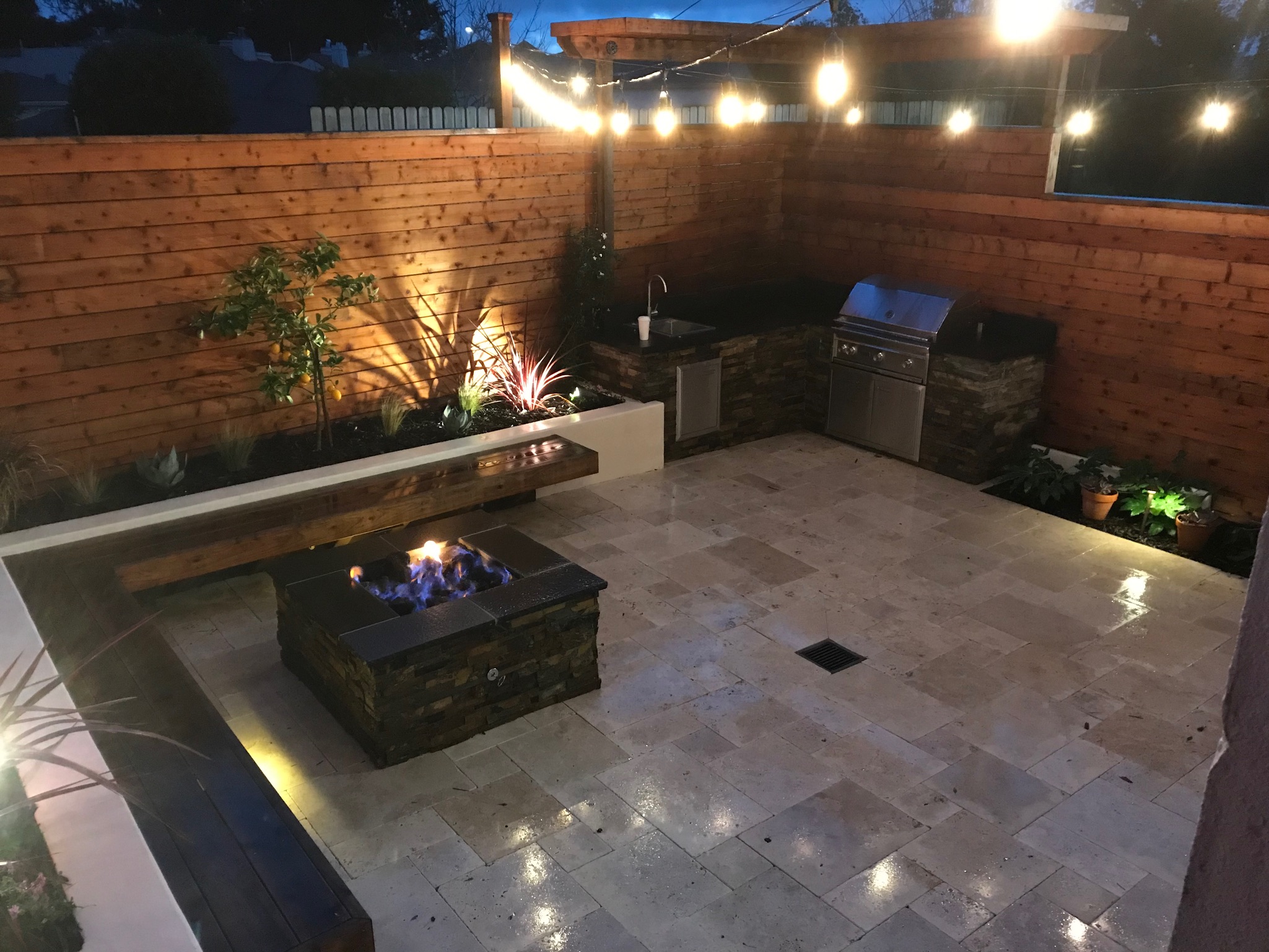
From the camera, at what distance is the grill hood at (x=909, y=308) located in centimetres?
746

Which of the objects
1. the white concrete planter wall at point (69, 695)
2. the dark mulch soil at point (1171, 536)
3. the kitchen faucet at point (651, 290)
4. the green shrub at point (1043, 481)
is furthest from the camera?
the kitchen faucet at point (651, 290)

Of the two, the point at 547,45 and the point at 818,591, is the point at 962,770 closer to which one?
the point at 818,591

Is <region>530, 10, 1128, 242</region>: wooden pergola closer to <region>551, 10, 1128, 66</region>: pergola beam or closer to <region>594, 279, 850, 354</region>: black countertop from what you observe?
<region>551, 10, 1128, 66</region>: pergola beam

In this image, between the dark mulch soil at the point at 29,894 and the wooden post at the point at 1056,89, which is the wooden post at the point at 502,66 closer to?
the wooden post at the point at 1056,89

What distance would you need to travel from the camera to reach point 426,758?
4.43m

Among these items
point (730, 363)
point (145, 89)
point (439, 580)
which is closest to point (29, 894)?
point (439, 580)

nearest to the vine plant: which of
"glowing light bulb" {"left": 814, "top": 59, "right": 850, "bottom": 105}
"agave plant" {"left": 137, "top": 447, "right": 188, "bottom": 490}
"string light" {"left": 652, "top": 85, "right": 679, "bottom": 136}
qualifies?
"agave plant" {"left": 137, "top": 447, "right": 188, "bottom": 490}

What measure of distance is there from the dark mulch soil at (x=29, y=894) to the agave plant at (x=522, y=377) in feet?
15.7

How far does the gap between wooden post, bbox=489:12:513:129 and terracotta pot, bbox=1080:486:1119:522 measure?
4.67m

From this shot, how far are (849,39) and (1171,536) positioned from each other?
4434 millimetres

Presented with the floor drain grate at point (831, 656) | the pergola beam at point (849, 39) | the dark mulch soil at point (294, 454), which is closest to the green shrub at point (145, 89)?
the pergola beam at point (849, 39)

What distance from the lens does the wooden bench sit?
10.1 ft

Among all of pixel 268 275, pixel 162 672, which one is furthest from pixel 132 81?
pixel 162 672

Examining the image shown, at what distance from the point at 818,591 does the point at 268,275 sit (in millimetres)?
3679
